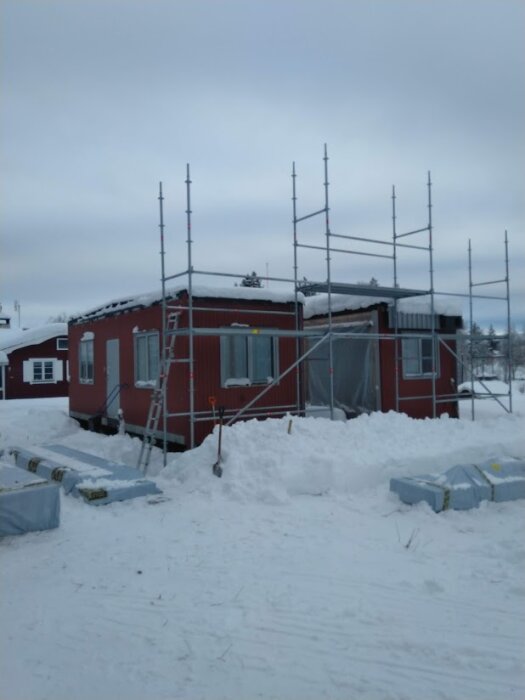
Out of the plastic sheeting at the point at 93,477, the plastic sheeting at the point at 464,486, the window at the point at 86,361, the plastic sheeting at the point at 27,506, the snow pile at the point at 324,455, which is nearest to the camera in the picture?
the plastic sheeting at the point at 27,506

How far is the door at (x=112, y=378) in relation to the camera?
15078mm

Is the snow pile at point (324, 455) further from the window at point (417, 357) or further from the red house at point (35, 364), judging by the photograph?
the red house at point (35, 364)

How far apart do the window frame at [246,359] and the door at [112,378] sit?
4023mm

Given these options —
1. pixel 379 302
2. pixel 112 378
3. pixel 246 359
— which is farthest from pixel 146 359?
pixel 379 302

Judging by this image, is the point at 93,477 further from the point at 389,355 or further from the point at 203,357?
the point at 389,355

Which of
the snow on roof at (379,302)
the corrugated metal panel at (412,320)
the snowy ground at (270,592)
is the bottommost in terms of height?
the snowy ground at (270,592)

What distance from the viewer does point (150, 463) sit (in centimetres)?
1185

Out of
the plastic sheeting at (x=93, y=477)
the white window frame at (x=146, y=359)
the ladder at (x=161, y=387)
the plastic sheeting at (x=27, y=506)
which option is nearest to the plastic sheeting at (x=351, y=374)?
the white window frame at (x=146, y=359)

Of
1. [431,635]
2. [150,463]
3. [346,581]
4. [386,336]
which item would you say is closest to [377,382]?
[386,336]

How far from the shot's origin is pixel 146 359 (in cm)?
1351

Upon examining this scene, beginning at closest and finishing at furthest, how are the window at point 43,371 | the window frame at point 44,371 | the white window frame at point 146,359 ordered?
the white window frame at point 146,359, the window at point 43,371, the window frame at point 44,371

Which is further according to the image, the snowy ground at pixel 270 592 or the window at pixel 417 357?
the window at pixel 417 357

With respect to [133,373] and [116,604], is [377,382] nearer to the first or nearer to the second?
[133,373]

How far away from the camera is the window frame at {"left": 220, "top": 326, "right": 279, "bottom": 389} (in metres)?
12.5
